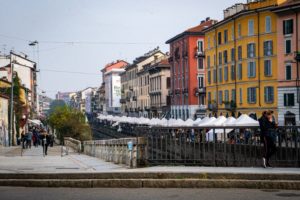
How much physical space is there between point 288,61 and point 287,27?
13.1 feet

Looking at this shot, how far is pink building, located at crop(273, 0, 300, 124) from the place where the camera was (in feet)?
205

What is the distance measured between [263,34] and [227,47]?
31.3 ft

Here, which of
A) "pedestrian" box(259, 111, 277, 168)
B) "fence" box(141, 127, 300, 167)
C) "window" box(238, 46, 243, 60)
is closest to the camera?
"pedestrian" box(259, 111, 277, 168)

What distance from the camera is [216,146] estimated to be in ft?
48.9

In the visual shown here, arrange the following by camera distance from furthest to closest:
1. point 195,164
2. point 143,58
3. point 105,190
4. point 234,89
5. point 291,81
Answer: point 143,58 < point 234,89 < point 291,81 < point 195,164 < point 105,190

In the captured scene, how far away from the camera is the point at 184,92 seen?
99562 mm

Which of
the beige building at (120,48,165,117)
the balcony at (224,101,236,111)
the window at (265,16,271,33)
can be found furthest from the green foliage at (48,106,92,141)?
the beige building at (120,48,165,117)

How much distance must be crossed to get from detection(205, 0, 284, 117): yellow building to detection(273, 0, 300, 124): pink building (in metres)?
1.57

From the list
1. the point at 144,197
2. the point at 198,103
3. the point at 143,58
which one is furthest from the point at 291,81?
the point at 143,58

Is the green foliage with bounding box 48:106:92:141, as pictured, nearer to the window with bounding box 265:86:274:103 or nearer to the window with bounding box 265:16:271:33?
the window with bounding box 265:86:274:103

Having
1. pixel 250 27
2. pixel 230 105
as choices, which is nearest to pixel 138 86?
pixel 230 105

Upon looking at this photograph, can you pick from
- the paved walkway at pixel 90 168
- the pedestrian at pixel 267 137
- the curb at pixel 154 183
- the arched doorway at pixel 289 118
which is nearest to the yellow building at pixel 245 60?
the arched doorway at pixel 289 118

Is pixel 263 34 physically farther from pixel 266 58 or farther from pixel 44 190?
pixel 44 190

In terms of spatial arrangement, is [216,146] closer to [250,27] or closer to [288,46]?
[288,46]
